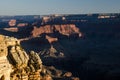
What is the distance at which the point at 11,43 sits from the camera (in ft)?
43.8

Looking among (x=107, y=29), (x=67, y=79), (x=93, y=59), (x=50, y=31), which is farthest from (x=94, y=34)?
(x=67, y=79)

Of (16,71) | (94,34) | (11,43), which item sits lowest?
(94,34)

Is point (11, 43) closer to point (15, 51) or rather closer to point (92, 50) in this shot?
point (15, 51)

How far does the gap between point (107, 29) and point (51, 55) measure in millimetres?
49179

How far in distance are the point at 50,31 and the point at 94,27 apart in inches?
831

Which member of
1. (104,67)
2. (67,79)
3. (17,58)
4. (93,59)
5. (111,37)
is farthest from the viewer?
(111,37)

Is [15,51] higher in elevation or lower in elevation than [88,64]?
higher

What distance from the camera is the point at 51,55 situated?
3679 inches

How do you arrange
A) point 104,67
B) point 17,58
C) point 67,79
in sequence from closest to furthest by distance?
point 17,58 → point 67,79 → point 104,67

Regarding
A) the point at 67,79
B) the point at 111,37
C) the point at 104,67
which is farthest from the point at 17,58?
the point at 111,37

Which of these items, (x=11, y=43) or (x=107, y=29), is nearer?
(x=11, y=43)

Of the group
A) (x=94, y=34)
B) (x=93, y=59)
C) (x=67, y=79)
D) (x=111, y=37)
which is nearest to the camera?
(x=67, y=79)

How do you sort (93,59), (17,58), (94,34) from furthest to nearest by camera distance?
(94,34) → (93,59) → (17,58)

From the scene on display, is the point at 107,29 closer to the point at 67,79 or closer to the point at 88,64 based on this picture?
the point at 88,64
